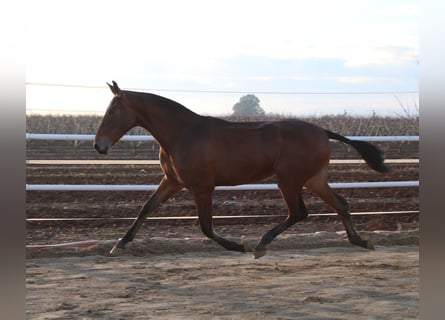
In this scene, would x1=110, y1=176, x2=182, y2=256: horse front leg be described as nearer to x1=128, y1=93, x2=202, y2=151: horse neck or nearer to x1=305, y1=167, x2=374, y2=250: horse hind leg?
x1=128, y1=93, x2=202, y2=151: horse neck

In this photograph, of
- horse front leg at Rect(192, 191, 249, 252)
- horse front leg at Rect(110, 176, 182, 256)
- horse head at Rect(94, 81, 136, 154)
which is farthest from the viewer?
horse front leg at Rect(110, 176, 182, 256)

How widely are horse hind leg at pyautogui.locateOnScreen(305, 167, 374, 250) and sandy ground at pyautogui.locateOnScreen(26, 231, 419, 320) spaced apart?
0.19 m

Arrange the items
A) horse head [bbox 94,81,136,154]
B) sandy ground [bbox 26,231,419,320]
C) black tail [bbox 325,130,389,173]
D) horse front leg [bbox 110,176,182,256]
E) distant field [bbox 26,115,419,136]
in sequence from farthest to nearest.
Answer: distant field [bbox 26,115,419,136]
black tail [bbox 325,130,389,173]
horse front leg [bbox 110,176,182,256]
horse head [bbox 94,81,136,154]
sandy ground [bbox 26,231,419,320]

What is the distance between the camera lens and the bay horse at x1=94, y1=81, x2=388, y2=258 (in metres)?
5.43

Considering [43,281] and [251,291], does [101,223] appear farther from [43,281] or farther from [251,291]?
[251,291]

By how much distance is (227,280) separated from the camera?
4922 millimetres

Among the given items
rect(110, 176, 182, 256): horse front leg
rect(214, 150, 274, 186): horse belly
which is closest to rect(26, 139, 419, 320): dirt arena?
rect(110, 176, 182, 256): horse front leg

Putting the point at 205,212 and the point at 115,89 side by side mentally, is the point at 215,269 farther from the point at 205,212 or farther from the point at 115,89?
the point at 115,89

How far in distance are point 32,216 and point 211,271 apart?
353cm

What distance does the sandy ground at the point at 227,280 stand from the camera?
401 cm

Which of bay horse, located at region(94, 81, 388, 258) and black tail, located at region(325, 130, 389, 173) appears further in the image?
black tail, located at region(325, 130, 389, 173)

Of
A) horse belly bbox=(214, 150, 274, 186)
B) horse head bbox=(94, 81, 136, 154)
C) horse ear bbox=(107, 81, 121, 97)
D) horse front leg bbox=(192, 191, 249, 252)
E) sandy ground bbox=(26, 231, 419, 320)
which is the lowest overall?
sandy ground bbox=(26, 231, 419, 320)

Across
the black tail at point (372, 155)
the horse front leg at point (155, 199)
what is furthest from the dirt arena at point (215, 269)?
the black tail at point (372, 155)

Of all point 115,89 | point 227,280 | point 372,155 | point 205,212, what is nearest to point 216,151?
point 205,212
